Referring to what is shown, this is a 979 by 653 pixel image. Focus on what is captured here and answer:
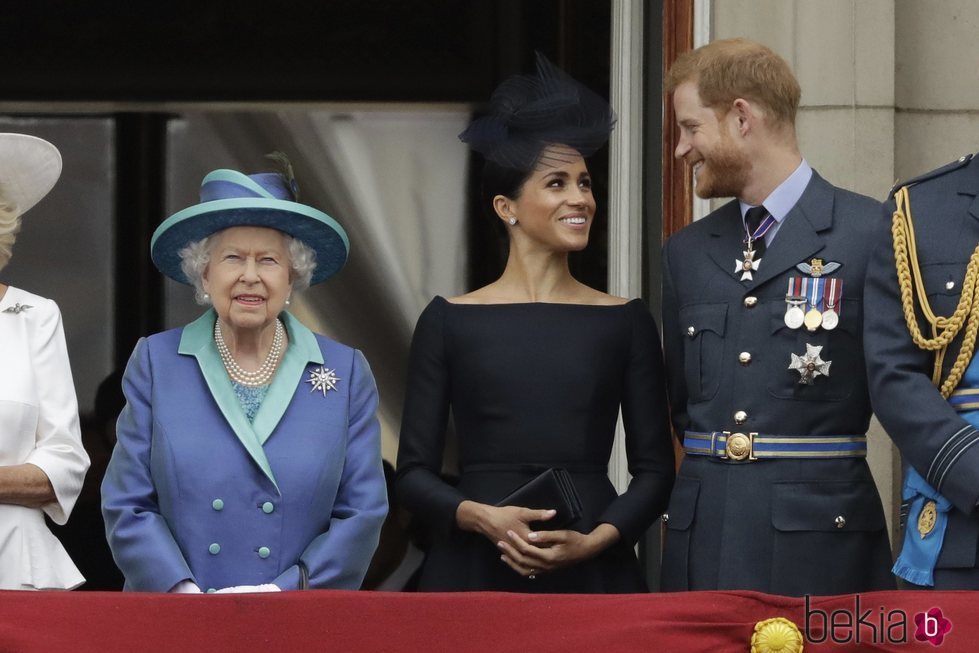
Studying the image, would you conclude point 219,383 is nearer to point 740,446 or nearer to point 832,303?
point 740,446

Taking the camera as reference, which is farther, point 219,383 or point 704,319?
point 704,319

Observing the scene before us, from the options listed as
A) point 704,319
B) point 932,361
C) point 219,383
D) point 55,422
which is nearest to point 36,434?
point 55,422

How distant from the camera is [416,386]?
400cm

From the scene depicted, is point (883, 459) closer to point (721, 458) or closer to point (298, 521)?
point (721, 458)

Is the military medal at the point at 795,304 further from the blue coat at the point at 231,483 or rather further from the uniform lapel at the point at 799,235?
the blue coat at the point at 231,483

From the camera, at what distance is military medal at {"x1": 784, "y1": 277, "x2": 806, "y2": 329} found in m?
3.80

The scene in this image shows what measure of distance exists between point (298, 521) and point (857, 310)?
3.99ft

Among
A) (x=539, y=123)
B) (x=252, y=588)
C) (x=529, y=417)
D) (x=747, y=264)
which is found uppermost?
(x=539, y=123)

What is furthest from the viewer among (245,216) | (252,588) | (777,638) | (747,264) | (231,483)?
(747,264)

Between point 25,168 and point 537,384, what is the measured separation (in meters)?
1.17

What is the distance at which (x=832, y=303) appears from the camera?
3.80 metres

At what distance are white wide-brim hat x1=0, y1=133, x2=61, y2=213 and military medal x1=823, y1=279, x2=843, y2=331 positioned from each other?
1.65 metres

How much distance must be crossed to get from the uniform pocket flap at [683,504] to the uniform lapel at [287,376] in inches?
31.8

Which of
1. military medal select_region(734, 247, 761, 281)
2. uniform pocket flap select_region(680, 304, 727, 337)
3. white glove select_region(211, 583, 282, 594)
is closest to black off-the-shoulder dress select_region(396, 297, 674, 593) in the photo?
uniform pocket flap select_region(680, 304, 727, 337)
